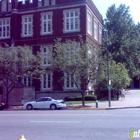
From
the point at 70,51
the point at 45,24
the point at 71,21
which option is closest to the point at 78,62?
the point at 70,51

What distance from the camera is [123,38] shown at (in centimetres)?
4884

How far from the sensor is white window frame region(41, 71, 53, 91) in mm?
40841

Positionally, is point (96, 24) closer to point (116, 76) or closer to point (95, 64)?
point (116, 76)

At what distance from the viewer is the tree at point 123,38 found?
48303mm

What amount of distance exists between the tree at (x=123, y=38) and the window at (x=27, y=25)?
1423cm

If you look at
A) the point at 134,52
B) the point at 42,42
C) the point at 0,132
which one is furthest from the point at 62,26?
the point at 0,132

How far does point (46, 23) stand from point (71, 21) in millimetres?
4210

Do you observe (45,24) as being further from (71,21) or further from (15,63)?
(15,63)

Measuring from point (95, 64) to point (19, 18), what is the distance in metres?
19.1

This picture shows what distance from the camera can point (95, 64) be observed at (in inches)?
1177

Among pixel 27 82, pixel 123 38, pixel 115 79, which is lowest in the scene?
pixel 27 82

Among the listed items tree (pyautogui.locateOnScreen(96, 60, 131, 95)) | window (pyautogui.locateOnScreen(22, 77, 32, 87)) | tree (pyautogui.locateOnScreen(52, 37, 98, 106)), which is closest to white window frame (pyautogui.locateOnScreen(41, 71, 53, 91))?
window (pyautogui.locateOnScreen(22, 77, 32, 87))

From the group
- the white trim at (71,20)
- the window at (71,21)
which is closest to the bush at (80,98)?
the white trim at (71,20)

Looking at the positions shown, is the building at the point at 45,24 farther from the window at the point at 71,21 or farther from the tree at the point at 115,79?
the tree at the point at 115,79
